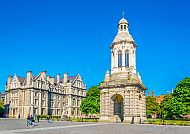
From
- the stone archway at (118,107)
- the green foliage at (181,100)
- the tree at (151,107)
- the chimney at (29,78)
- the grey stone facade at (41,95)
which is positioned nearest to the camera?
the stone archway at (118,107)

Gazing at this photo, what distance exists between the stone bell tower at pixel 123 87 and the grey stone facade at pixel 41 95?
145 ft

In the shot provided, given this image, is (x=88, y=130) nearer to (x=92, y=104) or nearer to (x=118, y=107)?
(x=118, y=107)

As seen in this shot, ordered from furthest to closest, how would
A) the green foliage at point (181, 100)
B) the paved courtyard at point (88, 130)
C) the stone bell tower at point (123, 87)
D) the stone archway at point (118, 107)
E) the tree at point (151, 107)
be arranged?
the tree at point (151, 107)
the green foliage at point (181, 100)
the stone archway at point (118, 107)
the stone bell tower at point (123, 87)
the paved courtyard at point (88, 130)

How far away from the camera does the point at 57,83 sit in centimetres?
10694

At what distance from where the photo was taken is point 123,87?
50.7 m

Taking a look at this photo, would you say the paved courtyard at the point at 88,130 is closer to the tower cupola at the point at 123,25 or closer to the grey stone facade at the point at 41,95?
the tower cupola at the point at 123,25

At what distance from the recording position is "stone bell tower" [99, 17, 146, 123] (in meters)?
49.2

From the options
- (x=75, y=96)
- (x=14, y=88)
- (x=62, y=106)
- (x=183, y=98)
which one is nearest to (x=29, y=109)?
(x=14, y=88)

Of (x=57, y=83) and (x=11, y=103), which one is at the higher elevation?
(x=57, y=83)

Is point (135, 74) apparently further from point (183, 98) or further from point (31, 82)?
point (31, 82)

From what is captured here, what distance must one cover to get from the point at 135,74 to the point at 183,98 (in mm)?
16271

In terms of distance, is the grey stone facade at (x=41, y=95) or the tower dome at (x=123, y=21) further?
the grey stone facade at (x=41, y=95)

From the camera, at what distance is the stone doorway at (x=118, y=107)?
2067 inches

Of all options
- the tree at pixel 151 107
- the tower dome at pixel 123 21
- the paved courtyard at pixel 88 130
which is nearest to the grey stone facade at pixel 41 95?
the tree at pixel 151 107
